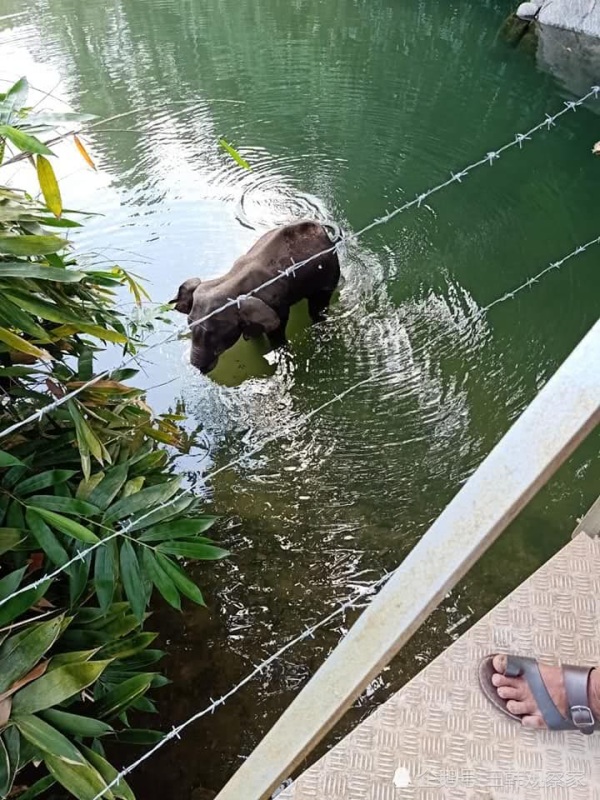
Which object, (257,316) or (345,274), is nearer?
(257,316)

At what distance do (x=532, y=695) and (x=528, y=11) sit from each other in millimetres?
7286

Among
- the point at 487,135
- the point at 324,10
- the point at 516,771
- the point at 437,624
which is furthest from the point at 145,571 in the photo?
the point at 324,10

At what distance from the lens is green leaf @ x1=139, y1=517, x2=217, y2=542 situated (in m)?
1.51

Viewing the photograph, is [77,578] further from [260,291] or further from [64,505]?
[260,291]

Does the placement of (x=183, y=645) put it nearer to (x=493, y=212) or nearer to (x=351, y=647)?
(x=351, y=647)

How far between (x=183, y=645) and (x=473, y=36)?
6.51 meters

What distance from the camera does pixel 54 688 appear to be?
120 centimetres

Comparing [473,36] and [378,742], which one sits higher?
[473,36]

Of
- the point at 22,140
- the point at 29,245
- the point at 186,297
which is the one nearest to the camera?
the point at 22,140

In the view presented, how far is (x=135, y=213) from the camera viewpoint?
407cm

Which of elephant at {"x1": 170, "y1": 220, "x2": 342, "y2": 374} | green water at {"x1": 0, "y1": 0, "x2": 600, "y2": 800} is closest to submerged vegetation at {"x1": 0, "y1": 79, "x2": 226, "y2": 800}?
green water at {"x1": 0, "y1": 0, "x2": 600, "y2": 800}

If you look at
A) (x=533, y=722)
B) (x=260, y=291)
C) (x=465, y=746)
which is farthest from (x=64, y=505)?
(x=260, y=291)

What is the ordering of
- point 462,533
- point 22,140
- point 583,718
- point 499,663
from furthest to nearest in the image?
point 499,663 < point 583,718 < point 22,140 < point 462,533

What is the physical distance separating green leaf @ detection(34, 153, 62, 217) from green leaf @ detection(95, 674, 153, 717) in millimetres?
998
